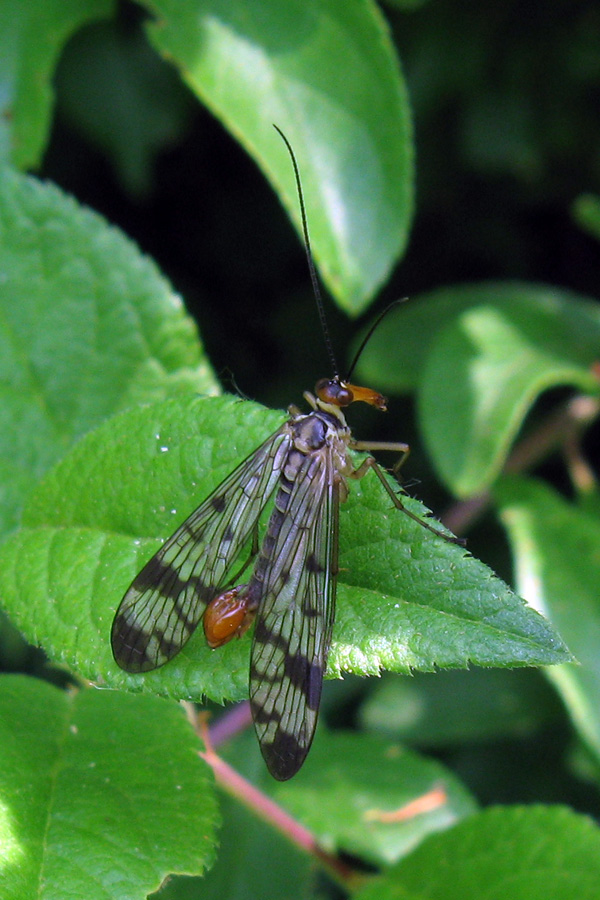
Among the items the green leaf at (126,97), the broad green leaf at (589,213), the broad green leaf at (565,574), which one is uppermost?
the broad green leaf at (589,213)

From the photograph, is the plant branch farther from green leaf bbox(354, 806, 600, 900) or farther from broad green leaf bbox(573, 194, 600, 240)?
green leaf bbox(354, 806, 600, 900)

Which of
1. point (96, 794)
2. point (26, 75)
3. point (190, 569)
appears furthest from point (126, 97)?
point (96, 794)

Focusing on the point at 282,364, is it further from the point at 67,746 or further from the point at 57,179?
the point at 67,746

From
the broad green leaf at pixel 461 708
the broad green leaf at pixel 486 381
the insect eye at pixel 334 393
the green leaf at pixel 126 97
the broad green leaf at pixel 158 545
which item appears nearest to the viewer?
the broad green leaf at pixel 158 545

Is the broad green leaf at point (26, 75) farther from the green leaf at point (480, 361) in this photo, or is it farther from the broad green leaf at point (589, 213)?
the broad green leaf at point (589, 213)

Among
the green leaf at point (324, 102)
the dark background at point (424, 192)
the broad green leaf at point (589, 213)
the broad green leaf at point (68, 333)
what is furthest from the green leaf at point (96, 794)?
the broad green leaf at point (589, 213)

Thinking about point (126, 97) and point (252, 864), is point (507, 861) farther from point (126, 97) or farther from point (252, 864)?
point (126, 97)

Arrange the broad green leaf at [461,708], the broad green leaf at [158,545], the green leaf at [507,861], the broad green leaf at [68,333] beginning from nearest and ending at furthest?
1. the broad green leaf at [158,545]
2. the green leaf at [507,861]
3. the broad green leaf at [68,333]
4. the broad green leaf at [461,708]

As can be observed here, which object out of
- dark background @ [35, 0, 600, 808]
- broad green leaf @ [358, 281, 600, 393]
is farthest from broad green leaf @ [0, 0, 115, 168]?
broad green leaf @ [358, 281, 600, 393]
